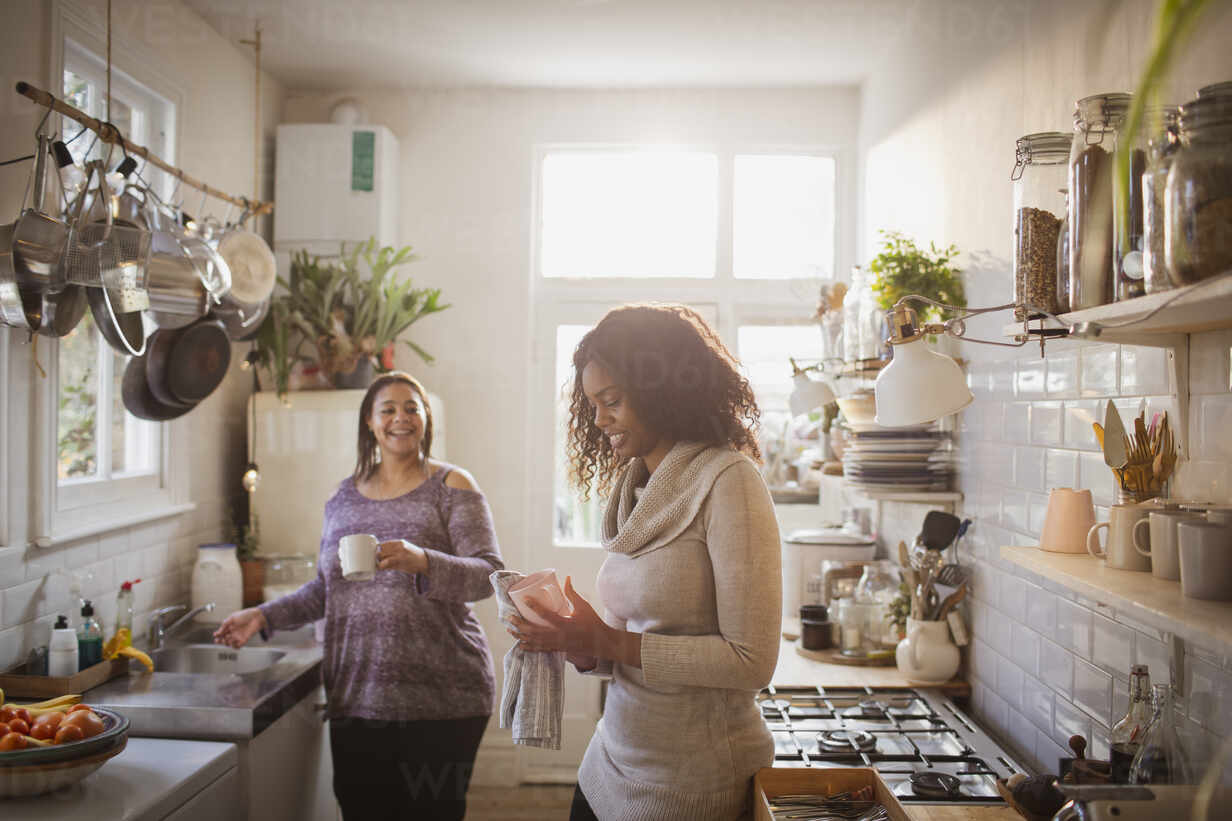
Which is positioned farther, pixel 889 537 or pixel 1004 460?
pixel 889 537

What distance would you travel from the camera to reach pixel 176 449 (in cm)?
302

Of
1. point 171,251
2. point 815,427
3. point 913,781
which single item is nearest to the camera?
point 913,781

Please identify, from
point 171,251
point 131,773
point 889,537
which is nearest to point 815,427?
point 889,537

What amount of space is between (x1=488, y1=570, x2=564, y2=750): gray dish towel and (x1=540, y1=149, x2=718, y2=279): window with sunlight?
2574 millimetres

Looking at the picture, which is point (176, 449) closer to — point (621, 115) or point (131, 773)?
point (131, 773)

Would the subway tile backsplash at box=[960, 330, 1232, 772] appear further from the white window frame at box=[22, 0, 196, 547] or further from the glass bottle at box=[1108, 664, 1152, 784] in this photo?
the white window frame at box=[22, 0, 196, 547]

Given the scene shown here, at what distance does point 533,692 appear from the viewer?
1.66 m

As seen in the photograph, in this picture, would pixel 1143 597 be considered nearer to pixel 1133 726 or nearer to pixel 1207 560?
pixel 1207 560

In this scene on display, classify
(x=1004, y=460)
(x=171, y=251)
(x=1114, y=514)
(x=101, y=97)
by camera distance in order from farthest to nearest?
(x=101, y=97) < (x=171, y=251) < (x=1004, y=460) < (x=1114, y=514)

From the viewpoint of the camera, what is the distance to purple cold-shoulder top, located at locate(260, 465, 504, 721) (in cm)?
230

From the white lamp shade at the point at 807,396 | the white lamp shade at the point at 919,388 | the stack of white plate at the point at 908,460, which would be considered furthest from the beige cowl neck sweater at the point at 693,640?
the white lamp shade at the point at 807,396

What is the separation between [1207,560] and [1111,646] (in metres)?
0.70

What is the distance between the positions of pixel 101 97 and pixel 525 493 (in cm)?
207

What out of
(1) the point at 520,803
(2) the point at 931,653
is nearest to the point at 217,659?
(1) the point at 520,803
